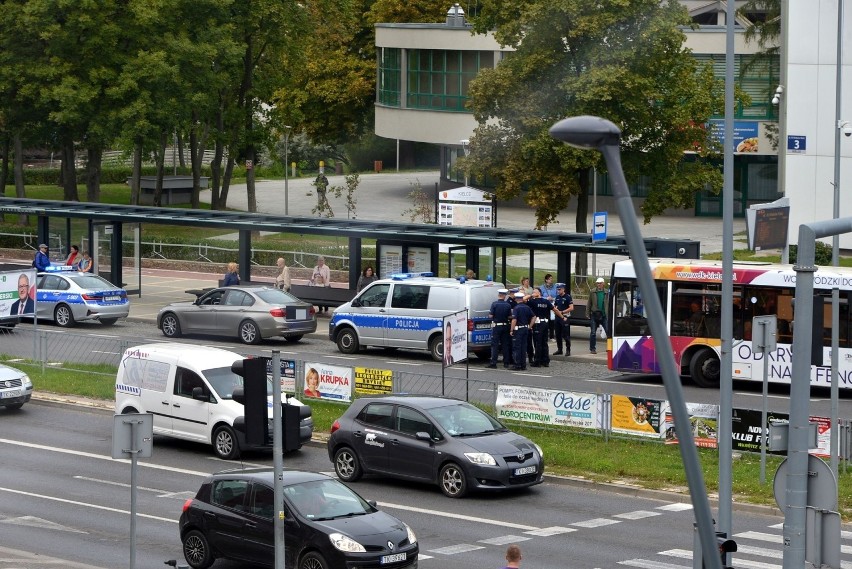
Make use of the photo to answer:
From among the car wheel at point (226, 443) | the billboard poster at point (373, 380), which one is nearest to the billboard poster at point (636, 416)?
the billboard poster at point (373, 380)

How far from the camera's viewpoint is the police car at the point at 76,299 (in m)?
Answer: 37.2

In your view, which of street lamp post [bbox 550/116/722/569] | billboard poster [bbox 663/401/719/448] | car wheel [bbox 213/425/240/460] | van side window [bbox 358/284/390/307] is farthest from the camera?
van side window [bbox 358/284/390/307]

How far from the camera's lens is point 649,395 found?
27.5 m

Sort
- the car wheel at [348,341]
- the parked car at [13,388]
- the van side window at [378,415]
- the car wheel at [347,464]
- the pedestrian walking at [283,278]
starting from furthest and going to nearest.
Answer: the pedestrian walking at [283,278]
the car wheel at [348,341]
the parked car at [13,388]
the car wheel at [347,464]
the van side window at [378,415]

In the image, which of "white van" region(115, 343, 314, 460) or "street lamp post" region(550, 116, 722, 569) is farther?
"white van" region(115, 343, 314, 460)

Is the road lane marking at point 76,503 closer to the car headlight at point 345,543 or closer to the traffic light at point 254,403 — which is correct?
the car headlight at point 345,543

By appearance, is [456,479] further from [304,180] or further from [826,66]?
[304,180]

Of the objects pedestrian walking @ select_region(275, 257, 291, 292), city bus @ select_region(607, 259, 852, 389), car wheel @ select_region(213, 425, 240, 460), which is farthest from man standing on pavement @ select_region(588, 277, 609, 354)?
car wheel @ select_region(213, 425, 240, 460)

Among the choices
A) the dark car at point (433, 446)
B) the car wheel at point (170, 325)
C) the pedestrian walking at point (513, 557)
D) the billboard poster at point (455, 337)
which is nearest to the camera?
the pedestrian walking at point (513, 557)

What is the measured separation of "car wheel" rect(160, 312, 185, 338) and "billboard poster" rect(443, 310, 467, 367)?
39.8 ft

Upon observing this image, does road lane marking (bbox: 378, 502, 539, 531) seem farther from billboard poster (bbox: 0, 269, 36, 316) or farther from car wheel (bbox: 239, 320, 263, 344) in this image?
billboard poster (bbox: 0, 269, 36, 316)

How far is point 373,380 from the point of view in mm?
25703

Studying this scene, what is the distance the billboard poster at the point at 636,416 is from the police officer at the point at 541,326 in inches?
292

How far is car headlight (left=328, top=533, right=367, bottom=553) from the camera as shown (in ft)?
50.9
